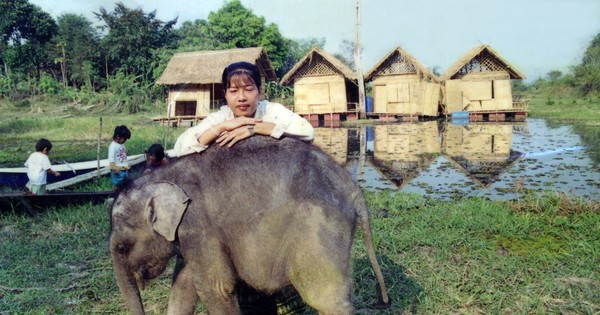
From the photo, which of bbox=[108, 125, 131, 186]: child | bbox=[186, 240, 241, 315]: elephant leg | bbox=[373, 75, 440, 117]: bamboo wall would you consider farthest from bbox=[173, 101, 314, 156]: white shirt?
bbox=[373, 75, 440, 117]: bamboo wall

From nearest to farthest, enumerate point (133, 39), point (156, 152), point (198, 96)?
point (156, 152) < point (198, 96) < point (133, 39)

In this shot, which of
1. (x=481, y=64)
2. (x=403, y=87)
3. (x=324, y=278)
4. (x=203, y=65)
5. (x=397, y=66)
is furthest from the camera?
(x=397, y=66)

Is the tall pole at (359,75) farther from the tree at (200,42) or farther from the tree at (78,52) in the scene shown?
the tree at (78,52)

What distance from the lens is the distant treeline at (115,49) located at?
1431 inches

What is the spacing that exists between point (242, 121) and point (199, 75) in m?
25.5

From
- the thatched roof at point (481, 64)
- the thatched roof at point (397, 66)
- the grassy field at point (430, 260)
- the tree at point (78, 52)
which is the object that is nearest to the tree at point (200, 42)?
the tree at point (78, 52)

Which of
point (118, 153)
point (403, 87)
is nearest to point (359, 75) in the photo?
point (403, 87)

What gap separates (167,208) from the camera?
253 centimetres

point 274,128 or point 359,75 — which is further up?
point 359,75

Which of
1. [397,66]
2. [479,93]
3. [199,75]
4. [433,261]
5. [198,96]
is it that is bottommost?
[433,261]

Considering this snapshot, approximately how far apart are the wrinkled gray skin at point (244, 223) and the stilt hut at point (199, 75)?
24.1 meters

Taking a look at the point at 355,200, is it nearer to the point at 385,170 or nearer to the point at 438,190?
the point at 438,190

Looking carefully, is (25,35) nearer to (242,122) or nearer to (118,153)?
(118,153)

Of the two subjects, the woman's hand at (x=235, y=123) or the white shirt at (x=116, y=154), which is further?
the white shirt at (x=116, y=154)
